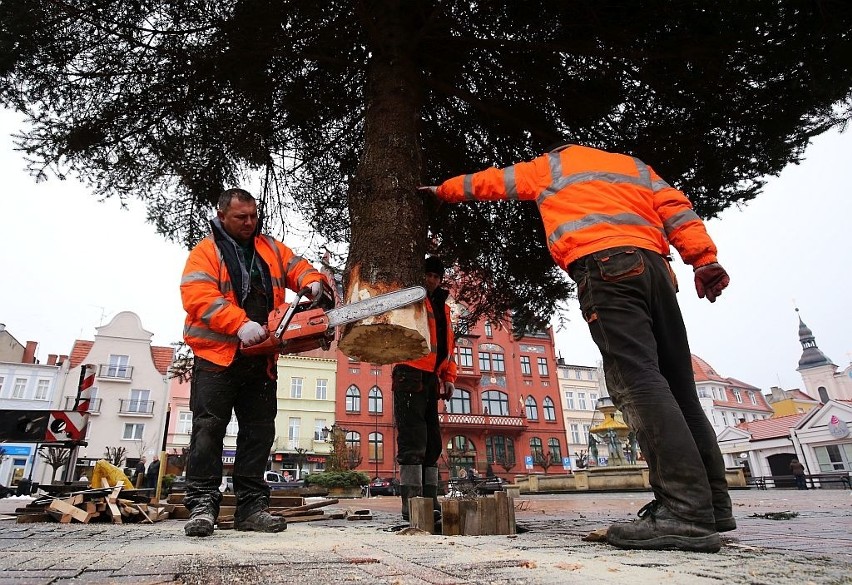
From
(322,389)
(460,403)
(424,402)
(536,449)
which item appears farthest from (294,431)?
(424,402)

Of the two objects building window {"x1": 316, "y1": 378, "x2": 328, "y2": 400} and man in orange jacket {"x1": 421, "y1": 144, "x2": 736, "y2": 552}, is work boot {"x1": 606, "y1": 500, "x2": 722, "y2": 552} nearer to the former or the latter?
man in orange jacket {"x1": 421, "y1": 144, "x2": 736, "y2": 552}

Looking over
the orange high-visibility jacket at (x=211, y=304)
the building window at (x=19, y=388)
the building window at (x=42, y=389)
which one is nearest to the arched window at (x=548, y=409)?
the building window at (x=42, y=389)

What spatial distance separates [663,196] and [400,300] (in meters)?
1.53

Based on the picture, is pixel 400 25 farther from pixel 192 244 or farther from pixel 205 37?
pixel 192 244

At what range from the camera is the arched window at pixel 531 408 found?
43531 mm

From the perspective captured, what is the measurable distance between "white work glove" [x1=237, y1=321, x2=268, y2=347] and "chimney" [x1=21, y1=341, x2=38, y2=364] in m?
44.9

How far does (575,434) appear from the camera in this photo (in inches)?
1832

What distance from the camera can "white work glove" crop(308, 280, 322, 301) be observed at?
306 cm

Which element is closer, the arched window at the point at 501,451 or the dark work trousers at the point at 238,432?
the dark work trousers at the point at 238,432

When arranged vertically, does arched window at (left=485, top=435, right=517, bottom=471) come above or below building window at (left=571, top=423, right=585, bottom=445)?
below

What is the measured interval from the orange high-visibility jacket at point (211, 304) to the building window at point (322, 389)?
3756cm

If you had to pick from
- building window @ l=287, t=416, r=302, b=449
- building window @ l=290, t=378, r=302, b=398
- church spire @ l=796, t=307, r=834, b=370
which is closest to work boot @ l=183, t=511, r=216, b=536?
building window @ l=287, t=416, r=302, b=449

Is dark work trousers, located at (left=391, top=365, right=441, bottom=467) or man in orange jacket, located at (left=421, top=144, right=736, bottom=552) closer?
man in orange jacket, located at (left=421, top=144, right=736, bottom=552)

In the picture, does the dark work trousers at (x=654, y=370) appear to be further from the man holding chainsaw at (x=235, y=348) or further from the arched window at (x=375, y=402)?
the arched window at (x=375, y=402)
